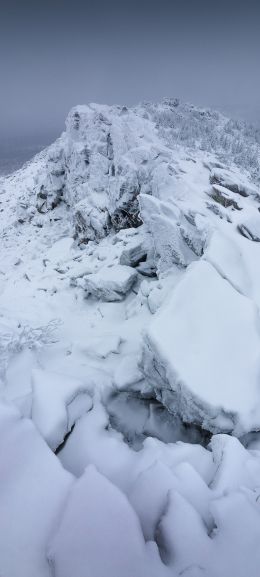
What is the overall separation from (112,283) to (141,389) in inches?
181

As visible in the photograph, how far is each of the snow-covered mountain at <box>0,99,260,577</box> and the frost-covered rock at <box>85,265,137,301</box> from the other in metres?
0.06

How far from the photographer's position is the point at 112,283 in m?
11.2

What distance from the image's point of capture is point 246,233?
10.2 meters

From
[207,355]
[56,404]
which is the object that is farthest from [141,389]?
[56,404]

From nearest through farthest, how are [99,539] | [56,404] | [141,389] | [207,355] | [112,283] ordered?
[99,539]
[56,404]
[207,355]
[141,389]
[112,283]

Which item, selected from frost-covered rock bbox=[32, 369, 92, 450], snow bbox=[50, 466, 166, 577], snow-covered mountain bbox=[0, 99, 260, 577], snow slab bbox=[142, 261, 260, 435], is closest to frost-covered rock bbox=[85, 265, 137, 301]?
snow-covered mountain bbox=[0, 99, 260, 577]

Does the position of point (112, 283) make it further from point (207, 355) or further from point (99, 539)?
point (99, 539)

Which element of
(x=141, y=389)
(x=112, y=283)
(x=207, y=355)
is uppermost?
(x=207, y=355)

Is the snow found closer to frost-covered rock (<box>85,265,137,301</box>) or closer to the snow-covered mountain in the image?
the snow-covered mountain

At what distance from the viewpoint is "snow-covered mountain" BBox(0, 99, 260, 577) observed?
382cm

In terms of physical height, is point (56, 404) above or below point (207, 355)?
below

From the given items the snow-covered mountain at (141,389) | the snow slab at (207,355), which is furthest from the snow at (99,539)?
the snow slab at (207,355)

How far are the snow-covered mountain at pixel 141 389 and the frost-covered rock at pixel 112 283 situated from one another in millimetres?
56

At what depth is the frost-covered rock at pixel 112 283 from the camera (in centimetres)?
1117
